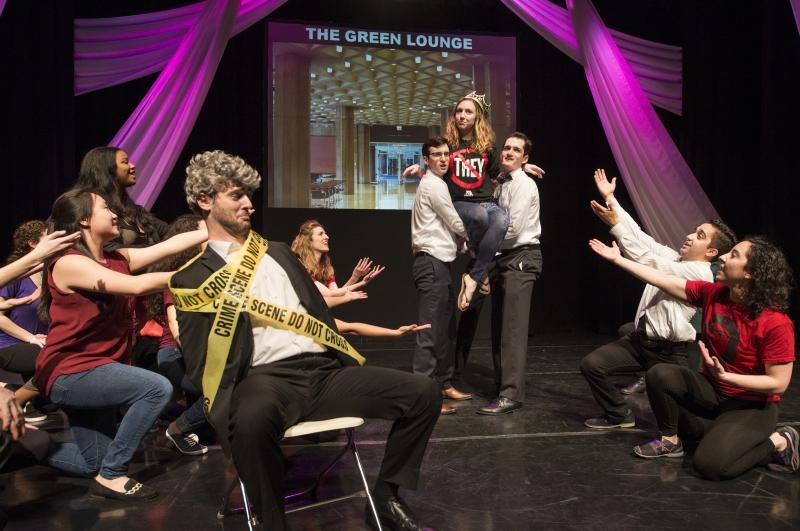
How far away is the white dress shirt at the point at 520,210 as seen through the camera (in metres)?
4.16

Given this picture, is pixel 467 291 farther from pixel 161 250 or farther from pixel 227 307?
pixel 227 307

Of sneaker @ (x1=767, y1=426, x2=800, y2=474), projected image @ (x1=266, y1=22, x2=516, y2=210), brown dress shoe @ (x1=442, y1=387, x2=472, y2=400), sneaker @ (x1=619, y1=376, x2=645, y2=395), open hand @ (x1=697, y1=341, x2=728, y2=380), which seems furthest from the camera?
projected image @ (x1=266, y1=22, x2=516, y2=210)

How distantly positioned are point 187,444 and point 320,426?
52.6 inches

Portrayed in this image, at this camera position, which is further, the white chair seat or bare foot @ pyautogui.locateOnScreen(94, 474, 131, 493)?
bare foot @ pyautogui.locateOnScreen(94, 474, 131, 493)

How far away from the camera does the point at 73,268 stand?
269cm

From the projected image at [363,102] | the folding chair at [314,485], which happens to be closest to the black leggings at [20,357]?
the folding chair at [314,485]

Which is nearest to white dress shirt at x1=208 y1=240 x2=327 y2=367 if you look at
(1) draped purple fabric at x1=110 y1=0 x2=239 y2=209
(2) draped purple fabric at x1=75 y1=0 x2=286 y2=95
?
(1) draped purple fabric at x1=110 y1=0 x2=239 y2=209

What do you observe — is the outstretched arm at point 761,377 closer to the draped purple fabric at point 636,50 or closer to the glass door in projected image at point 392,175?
the draped purple fabric at point 636,50

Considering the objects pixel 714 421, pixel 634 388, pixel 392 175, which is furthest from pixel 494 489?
pixel 392 175

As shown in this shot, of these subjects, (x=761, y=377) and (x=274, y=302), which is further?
(x=761, y=377)

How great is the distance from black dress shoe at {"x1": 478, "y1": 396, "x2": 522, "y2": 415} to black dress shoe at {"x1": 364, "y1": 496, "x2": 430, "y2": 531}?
159 centimetres

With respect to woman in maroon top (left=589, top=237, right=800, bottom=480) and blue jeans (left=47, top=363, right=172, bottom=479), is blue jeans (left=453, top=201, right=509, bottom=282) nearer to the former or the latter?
woman in maroon top (left=589, top=237, right=800, bottom=480)

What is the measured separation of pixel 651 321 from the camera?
3.57 meters

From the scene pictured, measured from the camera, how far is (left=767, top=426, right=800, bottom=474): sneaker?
305cm
